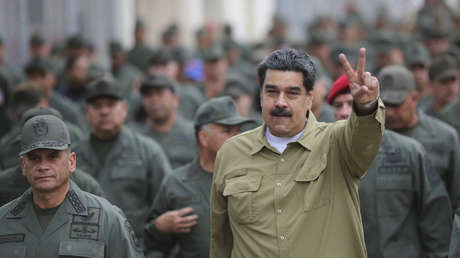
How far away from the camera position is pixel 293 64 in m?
4.97

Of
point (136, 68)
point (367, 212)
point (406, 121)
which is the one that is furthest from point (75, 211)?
point (136, 68)

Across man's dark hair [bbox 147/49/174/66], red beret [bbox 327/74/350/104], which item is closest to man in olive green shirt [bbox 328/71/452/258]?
red beret [bbox 327/74/350/104]

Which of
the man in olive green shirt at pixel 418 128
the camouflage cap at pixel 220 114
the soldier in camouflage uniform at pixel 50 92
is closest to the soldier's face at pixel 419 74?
the man in olive green shirt at pixel 418 128

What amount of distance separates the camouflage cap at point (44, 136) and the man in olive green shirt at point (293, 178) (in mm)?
1067

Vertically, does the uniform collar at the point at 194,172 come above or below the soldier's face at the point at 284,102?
below

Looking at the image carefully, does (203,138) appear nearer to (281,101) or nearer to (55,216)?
(55,216)

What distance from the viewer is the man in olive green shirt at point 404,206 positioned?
6320 millimetres

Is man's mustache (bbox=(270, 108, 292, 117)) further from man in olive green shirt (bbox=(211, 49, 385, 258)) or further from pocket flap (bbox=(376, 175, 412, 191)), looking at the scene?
pocket flap (bbox=(376, 175, 412, 191))

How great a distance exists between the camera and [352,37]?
1917cm

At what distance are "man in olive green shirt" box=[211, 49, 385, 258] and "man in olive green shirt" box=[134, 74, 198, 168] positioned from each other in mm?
4317

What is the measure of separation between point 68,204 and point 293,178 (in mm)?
1476

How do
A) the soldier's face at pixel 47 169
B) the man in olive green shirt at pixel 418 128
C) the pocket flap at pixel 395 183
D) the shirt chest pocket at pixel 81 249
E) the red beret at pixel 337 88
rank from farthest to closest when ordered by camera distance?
the man in olive green shirt at pixel 418 128, the pocket flap at pixel 395 183, the red beret at pixel 337 88, the soldier's face at pixel 47 169, the shirt chest pocket at pixel 81 249

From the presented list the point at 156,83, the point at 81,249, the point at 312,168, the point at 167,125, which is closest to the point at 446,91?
the point at 167,125

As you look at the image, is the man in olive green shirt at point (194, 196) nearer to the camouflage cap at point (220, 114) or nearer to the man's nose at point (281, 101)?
the camouflage cap at point (220, 114)
